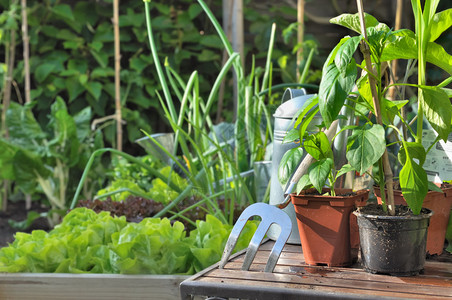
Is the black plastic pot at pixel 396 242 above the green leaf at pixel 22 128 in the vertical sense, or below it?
above

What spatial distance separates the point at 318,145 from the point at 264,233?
18 cm

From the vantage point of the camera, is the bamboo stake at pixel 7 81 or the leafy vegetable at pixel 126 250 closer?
the leafy vegetable at pixel 126 250

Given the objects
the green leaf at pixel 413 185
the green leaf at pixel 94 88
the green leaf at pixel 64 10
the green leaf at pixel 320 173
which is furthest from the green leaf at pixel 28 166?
the green leaf at pixel 413 185

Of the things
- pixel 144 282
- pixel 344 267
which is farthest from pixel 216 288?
pixel 144 282

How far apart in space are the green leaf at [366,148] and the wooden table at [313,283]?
0.58 ft

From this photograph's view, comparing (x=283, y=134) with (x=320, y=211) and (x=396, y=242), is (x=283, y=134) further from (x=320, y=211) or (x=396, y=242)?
(x=396, y=242)

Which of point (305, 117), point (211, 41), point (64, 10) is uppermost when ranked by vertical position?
point (64, 10)

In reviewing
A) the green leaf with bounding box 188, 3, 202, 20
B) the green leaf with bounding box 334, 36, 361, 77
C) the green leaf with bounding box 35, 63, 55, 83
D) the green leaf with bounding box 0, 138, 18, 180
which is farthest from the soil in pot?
the green leaf with bounding box 35, 63, 55, 83

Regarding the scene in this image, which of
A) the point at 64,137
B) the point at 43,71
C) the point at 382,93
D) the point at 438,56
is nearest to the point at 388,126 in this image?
the point at 382,93

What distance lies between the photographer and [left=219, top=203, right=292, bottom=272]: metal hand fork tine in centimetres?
100

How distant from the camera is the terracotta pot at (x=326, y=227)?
104 cm

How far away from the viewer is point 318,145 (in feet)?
3.42

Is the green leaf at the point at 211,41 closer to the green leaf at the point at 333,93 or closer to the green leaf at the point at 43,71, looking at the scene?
the green leaf at the point at 43,71

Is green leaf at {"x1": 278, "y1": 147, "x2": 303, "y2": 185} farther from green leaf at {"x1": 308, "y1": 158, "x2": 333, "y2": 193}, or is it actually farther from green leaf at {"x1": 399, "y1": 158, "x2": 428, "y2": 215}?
green leaf at {"x1": 399, "y1": 158, "x2": 428, "y2": 215}
